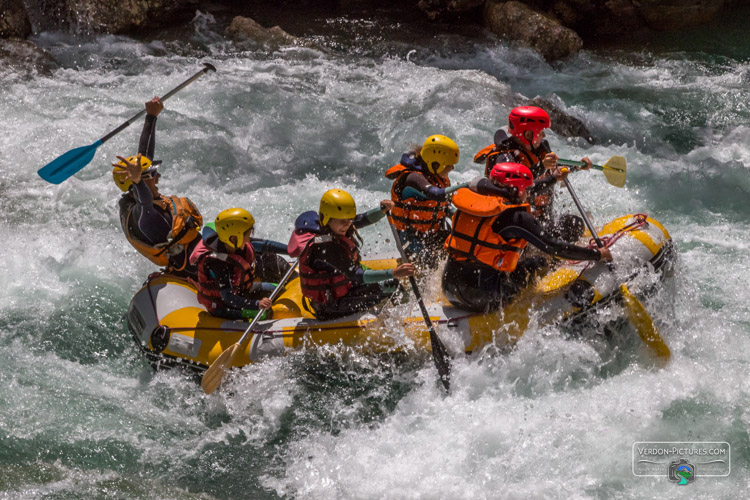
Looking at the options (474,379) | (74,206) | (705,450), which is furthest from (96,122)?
(705,450)

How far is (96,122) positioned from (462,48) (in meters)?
5.26

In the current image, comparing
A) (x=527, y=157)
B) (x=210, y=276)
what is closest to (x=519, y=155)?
(x=527, y=157)

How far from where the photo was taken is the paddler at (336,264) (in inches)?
191

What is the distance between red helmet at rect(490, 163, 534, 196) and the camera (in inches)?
188

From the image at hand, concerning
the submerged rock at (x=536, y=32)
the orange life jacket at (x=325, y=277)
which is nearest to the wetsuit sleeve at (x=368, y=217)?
the orange life jacket at (x=325, y=277)

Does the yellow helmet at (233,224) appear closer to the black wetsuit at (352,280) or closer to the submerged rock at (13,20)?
the black wetsuit at (352,280)

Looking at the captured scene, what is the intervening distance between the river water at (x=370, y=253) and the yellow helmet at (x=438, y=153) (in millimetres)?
1410

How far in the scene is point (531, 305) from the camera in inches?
205

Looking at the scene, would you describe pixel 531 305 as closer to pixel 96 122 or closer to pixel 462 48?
pixel 96 122

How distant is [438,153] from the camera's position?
5379 mm

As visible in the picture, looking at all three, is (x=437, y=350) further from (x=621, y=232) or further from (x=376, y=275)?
(x=621, y=232)

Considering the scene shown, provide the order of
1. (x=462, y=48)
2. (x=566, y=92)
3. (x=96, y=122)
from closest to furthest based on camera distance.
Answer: (x=96, y=122) → (x=566, y=92) → (x=462, y=48)

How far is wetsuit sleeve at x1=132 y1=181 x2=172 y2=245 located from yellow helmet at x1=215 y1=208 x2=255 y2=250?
0.69 meters

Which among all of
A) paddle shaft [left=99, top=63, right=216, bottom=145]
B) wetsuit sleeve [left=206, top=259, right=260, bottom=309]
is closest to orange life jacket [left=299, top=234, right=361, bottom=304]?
wetsuit sleeve [left=206, top=259, right=260, bottom=309]
